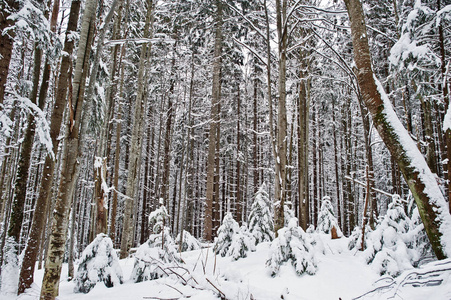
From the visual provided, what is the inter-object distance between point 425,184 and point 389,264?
2.09m

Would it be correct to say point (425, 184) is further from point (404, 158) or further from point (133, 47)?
point (133, 47)

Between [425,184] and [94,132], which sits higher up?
[94,132]

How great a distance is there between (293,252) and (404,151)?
2739mm

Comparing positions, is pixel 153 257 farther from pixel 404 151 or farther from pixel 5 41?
pixel 5 41

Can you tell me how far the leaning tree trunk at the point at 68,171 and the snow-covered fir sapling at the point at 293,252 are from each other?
11.3 ft

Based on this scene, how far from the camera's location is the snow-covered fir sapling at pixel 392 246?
425 cm

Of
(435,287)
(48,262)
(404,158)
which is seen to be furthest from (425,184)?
(48,262)

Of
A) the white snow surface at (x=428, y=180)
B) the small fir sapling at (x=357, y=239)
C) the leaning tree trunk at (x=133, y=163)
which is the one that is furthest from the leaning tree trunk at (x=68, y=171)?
the leaning tree trunk at (x=133, y=163)

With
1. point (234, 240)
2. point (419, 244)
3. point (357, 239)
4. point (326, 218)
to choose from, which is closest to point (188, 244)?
point (234, 240)

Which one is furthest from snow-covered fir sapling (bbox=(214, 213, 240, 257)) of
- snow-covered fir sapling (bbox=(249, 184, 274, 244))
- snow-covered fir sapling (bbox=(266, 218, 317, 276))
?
snow-covered fir sapling (bbox=(266, 218, 317, 276))

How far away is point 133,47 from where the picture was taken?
40.5 ft

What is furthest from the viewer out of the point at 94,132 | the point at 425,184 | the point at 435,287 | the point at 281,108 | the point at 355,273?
the point at 94,132

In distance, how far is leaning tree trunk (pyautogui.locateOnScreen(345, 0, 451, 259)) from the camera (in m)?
2.70

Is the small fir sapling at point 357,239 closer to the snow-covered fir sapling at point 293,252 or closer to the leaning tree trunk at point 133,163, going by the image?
Result: the snow-covered fir sapling at point 293,252
